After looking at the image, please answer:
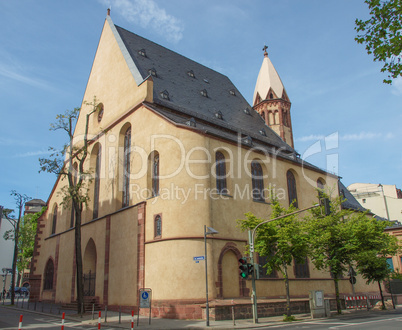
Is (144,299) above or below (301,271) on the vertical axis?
below

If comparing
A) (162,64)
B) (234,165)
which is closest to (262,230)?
(234,165)

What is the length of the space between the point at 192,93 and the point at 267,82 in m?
15.4

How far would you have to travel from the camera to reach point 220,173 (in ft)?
76.9

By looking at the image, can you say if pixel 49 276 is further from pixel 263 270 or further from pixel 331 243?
pixel 331 243

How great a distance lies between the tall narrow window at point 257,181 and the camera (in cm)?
2581

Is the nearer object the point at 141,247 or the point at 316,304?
the point at 316,304

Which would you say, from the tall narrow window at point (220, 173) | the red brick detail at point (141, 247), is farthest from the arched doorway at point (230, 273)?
the red brick detail at point (141, 247)

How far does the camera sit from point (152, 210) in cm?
2192

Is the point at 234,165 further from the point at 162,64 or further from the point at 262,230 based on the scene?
the point at 162,64

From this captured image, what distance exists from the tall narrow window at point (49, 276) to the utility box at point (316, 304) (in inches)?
903

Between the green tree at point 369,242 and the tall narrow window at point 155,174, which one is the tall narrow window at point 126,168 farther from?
the green tree at point 369,242

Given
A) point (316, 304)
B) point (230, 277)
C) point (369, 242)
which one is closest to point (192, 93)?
point (230, 277)

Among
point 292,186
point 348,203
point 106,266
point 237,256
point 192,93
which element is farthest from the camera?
point 348,203

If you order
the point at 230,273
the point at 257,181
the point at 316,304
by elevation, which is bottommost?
the point at 316,304
